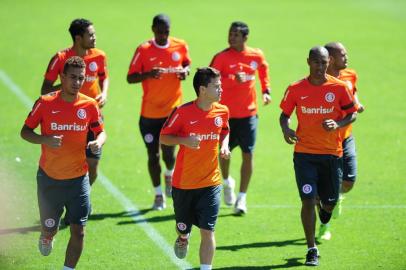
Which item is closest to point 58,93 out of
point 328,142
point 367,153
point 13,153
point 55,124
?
point 55,124

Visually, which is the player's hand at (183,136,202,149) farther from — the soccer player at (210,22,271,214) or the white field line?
the soccer player at (210,22,271,214)

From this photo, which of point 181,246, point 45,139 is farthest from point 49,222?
point 181,246

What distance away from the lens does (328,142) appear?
1096cm

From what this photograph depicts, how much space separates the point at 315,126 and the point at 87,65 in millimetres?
3929

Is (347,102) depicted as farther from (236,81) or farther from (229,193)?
(229,193)

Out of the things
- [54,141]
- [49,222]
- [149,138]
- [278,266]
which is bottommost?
[278,266]

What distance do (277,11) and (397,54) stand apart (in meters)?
9.33

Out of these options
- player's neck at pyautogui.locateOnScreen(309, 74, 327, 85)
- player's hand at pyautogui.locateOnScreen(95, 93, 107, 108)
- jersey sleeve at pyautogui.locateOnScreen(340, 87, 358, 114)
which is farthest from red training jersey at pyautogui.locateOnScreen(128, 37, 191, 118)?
jersey sleeve at pyautogui.locateOnScreen(340, 87, 358, 114)

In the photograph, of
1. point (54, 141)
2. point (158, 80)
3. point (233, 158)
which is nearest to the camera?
point (54, 141)

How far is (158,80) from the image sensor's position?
45.6 feet

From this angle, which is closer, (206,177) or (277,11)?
(206,177)

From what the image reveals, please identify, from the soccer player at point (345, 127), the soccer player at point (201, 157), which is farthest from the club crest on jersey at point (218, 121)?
the soccer player at point (345, 127)

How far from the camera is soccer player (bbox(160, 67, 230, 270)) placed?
994 centimetres

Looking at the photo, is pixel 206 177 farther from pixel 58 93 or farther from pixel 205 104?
pixel 58 93
